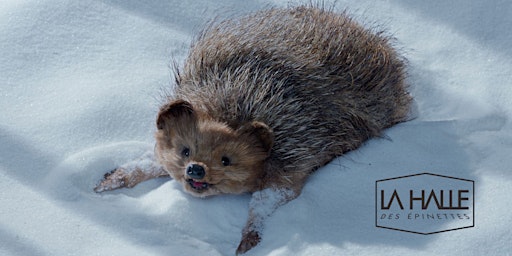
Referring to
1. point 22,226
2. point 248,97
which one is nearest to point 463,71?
point 248,97

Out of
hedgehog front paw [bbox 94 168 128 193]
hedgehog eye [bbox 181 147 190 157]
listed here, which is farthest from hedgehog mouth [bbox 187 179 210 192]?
hedgehog front paw [bbox 94 168 128 193]

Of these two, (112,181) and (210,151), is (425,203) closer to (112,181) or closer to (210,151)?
(210,151)

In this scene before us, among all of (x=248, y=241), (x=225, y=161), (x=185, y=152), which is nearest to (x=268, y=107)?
(x=225, y=161)

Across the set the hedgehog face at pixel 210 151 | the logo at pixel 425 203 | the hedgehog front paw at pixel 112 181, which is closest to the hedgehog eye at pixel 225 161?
the hedgehog face at pixel 210 151

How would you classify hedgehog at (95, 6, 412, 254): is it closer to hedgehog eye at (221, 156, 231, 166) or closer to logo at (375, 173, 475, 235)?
hedgehog eye at (221, 156, 231, 166)

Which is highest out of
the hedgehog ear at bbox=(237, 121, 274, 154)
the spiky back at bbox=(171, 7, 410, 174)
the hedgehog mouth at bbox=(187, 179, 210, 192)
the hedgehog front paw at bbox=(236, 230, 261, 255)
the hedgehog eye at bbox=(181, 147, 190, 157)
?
the spiky back at bbox=(171, 7, 410, 174)

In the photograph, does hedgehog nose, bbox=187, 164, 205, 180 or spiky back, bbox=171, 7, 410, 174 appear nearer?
hedgehog nose, bbox=187, 164, 205, 180

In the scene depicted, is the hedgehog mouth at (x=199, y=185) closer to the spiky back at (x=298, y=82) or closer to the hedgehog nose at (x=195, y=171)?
the hedgehog nose at (x=195, y=171)
